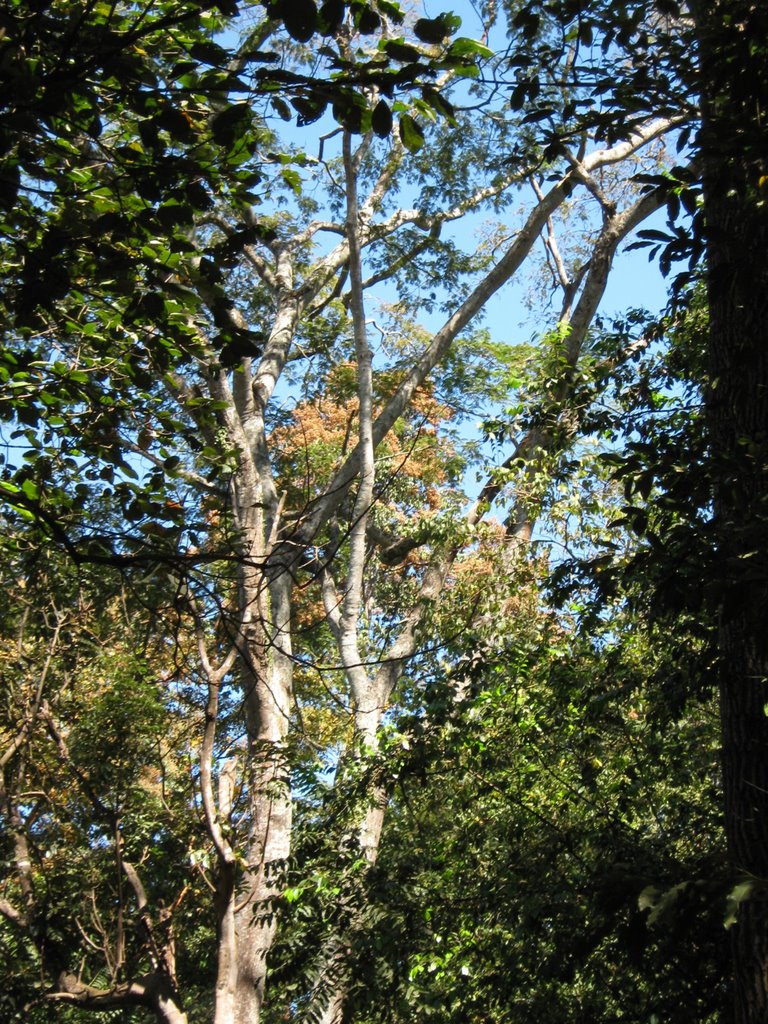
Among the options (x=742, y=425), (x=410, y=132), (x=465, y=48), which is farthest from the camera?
(x=742, y=425)

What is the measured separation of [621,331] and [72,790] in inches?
228

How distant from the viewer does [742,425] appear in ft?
12.3

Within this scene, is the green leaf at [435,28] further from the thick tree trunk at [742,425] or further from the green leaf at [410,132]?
the thick tree trunk at [742,425]

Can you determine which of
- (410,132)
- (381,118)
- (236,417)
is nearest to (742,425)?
(410,132)

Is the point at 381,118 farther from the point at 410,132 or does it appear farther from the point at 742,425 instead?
the point at 742,425

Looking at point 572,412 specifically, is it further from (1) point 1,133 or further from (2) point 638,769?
(1) point 1,133

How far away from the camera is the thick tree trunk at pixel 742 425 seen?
3.09 m

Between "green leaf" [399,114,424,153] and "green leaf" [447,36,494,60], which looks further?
"green leaf" [399,114,424,153]

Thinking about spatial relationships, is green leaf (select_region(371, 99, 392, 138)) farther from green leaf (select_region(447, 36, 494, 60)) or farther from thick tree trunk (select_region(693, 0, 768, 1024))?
thick tree trunk (select_region(693, 0, 768, 1024))

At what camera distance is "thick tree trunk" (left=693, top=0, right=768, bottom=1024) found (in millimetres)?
3090

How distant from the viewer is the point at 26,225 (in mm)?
3596

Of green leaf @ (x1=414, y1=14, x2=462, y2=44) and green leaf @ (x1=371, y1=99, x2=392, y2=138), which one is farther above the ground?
green leaf @ (x1=414, y1=14, x2=462, y2=44)

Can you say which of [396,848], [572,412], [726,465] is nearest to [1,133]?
[726,465]

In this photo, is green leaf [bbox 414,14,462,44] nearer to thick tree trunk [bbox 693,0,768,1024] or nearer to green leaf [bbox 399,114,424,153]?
green leaf [bbox 399,114,424,153]
